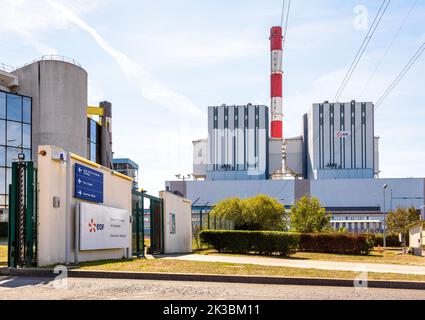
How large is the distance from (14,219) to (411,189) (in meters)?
107

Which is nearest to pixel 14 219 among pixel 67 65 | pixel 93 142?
pixel 67 65

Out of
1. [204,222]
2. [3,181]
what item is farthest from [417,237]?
[3,181]

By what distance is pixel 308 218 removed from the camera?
167 ft

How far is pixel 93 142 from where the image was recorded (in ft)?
212

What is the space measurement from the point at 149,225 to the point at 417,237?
99.9 feet

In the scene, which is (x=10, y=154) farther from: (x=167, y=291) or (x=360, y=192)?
(x=360, y=192)

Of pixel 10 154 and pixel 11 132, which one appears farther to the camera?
pixel 11 132

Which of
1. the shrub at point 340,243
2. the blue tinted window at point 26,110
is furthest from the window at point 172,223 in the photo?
the blue tinted window at point 26,110

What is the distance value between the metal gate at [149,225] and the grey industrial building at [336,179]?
83478 mm

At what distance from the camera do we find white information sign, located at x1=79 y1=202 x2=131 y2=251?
A: 16.0m

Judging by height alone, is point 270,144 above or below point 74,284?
above

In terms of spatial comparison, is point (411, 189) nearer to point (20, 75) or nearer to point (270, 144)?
point (270, 144)

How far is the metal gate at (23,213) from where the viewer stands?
44.1 ft

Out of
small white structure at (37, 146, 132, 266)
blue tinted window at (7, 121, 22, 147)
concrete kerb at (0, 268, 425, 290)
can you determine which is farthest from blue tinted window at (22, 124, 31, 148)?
concrete kerb at (0, 268, 425, 290)
